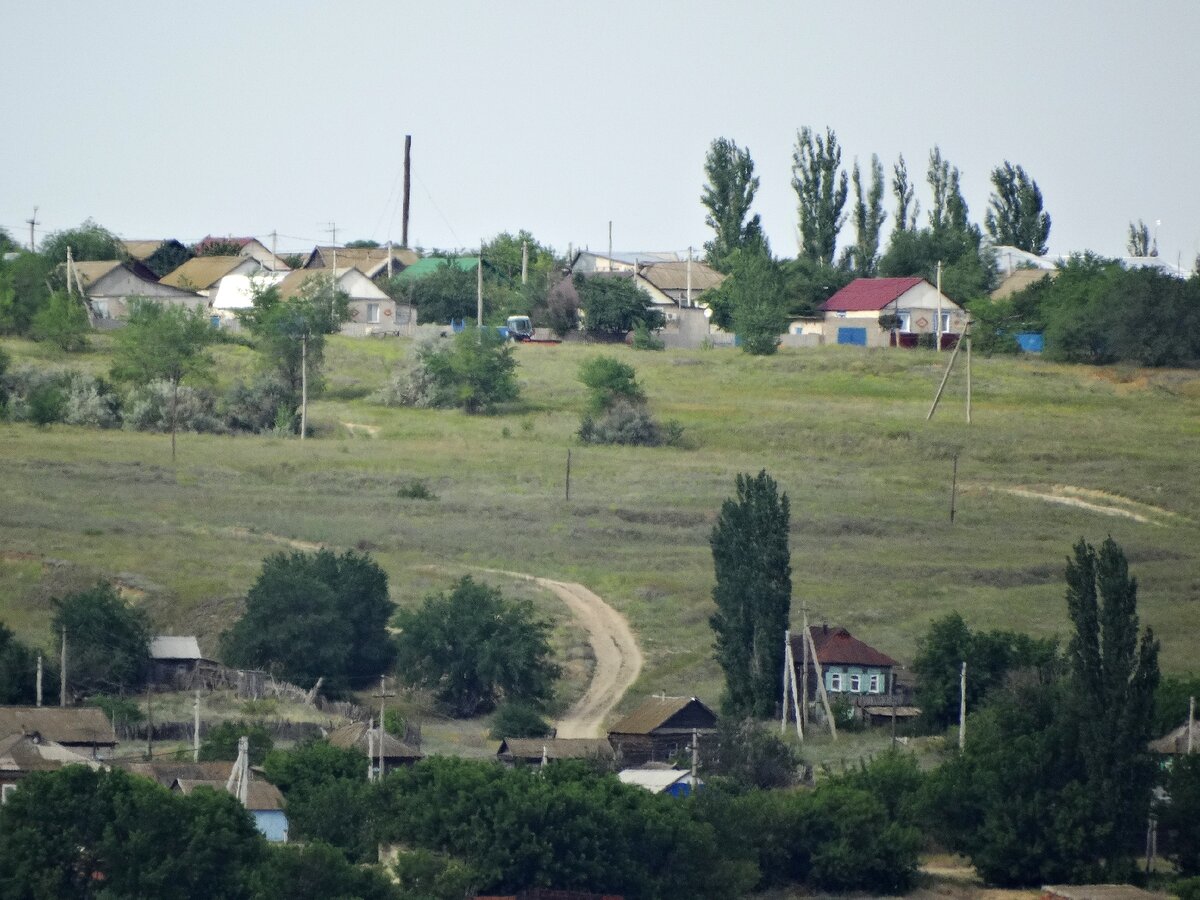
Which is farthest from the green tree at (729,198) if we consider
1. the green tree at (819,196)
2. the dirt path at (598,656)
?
the dirt path at (598,656)

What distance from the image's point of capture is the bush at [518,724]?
51688 millimetres

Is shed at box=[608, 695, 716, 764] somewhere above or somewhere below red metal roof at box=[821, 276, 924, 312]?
below

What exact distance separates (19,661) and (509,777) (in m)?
14.7

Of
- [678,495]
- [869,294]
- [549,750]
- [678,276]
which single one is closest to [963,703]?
[549,750]

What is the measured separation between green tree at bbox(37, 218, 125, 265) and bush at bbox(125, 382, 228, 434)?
33.6 metres

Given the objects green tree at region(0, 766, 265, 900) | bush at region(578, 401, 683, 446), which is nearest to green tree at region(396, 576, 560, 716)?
green tree at region(0, 766, 265, 900)

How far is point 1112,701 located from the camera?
45.4 m

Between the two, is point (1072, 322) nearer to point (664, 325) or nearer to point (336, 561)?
point (664, 325)

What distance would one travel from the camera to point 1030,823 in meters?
44.4

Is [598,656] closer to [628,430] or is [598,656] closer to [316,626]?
[316,626]

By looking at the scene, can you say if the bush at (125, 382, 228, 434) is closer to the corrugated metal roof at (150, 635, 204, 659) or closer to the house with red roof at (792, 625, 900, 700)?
the corrugated metal roof at (150, 635, 204, 659)

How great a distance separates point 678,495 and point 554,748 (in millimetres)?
28651

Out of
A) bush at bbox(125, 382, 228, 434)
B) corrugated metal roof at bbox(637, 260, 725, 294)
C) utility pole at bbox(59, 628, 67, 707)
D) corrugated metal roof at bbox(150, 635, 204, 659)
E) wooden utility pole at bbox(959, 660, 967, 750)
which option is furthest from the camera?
corrugated metal roof at bbox(637, 260, 725, 294)

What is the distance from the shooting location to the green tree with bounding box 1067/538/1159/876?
44.6 meters
